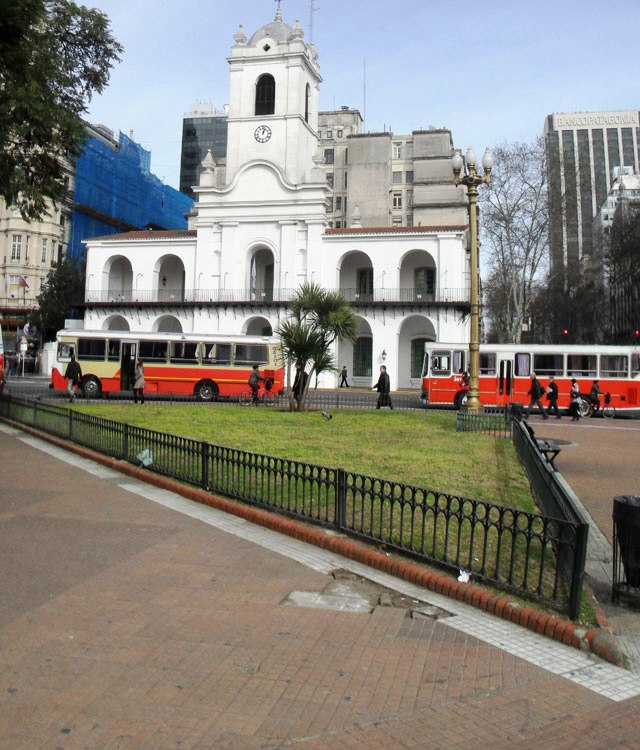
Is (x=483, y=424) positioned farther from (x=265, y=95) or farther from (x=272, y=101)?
(x=265, y=95)

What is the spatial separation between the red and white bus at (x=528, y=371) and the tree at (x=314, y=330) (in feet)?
22.9

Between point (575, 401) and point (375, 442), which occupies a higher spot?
point (575, 401)

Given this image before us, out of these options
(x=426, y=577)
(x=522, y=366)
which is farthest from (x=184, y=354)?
(x=426, y=577)

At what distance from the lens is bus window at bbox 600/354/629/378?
87.8 ft

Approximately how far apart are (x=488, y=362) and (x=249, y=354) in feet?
32.8

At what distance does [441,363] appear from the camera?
28.3 metres

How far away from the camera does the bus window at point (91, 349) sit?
2877 cm

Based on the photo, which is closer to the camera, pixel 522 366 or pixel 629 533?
pixel 629 533

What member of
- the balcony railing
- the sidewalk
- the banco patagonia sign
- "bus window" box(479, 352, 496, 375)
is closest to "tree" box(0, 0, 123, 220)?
the sidewalk

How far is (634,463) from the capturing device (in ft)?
43.6

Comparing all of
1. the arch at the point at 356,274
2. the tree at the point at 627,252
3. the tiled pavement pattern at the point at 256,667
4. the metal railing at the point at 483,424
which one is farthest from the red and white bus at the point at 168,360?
the tree at the point at 627,252

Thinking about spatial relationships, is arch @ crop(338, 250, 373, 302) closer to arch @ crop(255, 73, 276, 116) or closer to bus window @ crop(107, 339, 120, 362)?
arch @ crop(255, 73, 276, 116)

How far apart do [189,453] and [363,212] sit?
63.3 m

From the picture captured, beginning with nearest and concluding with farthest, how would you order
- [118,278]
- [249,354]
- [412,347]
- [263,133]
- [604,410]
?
[604,410] < [249,354] < [412,347] < [263,133] < [118,278]
